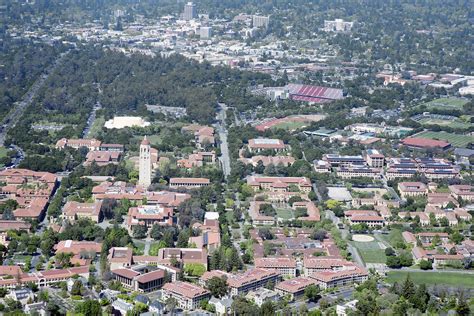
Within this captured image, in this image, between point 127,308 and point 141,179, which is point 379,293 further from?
point 141,179

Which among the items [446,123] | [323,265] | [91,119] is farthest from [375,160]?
[91,119]

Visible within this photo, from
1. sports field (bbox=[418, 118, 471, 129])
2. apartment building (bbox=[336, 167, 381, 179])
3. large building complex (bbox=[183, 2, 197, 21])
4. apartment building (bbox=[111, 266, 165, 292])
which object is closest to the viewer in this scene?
apartment building (bbox=[111, 266, 165, 292])

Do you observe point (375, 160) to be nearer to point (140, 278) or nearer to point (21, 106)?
point (140, 278)

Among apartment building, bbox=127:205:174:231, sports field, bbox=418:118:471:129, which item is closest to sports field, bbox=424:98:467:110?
sports field, bbox=418:118:471:129

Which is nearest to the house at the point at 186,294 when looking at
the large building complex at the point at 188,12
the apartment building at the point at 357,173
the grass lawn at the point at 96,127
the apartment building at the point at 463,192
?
the apartment building at the point at 463,192

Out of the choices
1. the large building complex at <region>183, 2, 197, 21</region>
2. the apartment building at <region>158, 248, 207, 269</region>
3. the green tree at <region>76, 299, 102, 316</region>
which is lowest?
the apartment building at <region>158, 248, 207, 269</region>

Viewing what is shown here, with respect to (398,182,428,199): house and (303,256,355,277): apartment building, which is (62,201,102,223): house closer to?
(303,256,355,277): apartment building
